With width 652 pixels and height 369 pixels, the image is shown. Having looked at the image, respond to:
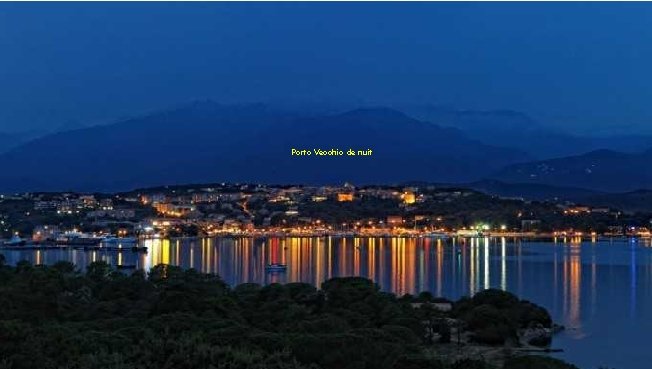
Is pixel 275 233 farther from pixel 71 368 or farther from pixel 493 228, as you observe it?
pixel 71 368

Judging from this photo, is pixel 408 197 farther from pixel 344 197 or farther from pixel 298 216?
pixel 298 216

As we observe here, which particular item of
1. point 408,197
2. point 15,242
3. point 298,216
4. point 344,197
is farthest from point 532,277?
point 344,197

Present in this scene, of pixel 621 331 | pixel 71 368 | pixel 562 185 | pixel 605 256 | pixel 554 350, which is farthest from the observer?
pixel 562 185

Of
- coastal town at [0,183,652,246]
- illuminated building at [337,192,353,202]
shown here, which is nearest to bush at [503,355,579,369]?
coastal town at [0,183,652,246]

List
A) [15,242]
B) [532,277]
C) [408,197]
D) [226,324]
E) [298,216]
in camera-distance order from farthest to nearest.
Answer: [408,197] → [298,216] → [15,242] → [532,277] → [226,324]

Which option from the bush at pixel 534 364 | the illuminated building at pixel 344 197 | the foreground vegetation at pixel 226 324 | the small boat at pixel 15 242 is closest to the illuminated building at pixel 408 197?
the illuminated building at pixel 344 197

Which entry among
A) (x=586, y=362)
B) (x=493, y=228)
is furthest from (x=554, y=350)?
(x=493, y=228)

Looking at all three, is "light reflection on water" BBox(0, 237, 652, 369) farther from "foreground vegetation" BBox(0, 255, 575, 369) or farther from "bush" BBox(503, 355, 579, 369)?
"bush" BBox(503, 355, 579, 369)
